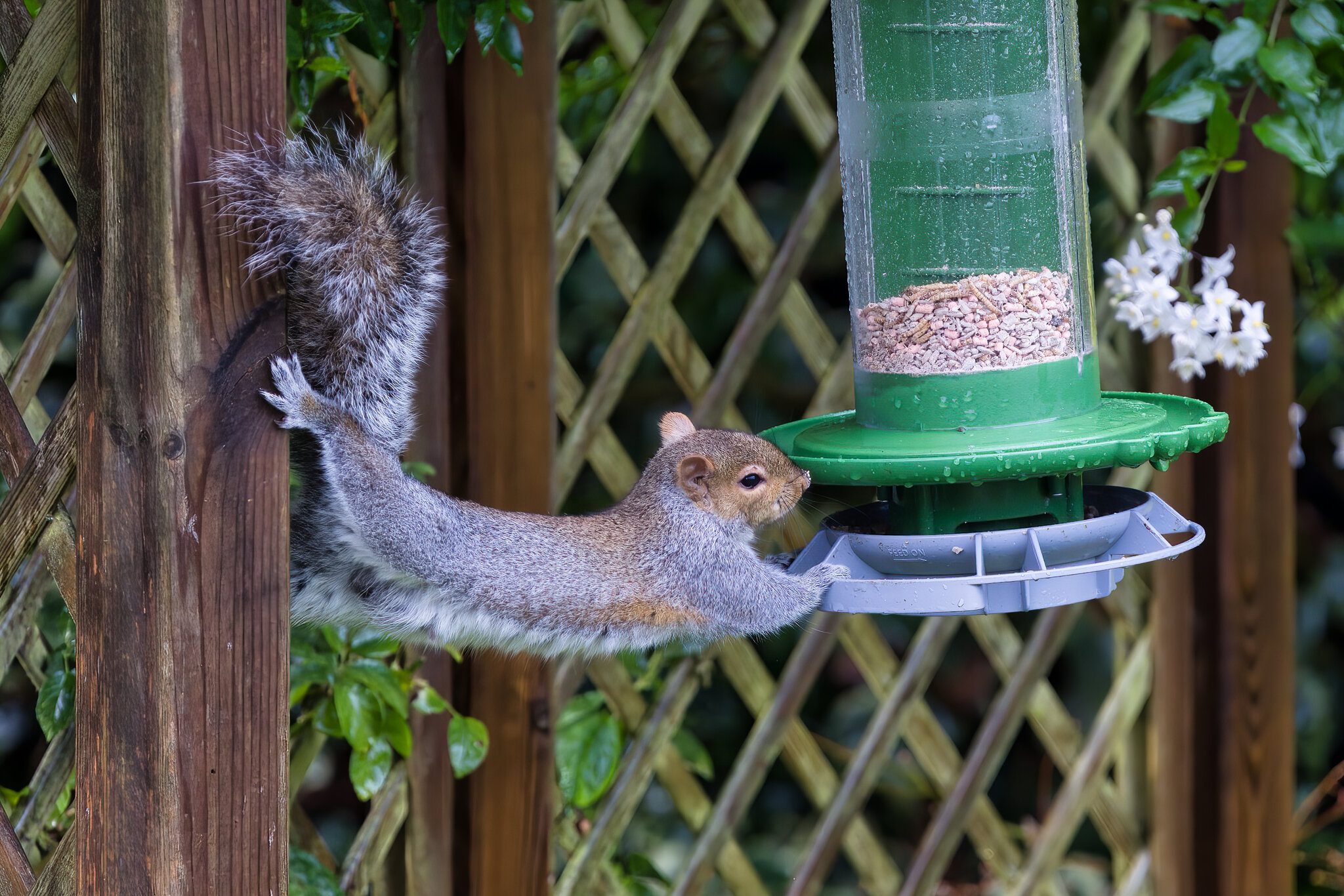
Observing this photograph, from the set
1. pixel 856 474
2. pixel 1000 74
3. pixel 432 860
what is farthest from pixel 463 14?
pixel 432 860

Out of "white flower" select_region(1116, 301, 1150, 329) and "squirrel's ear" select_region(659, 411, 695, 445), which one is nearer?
"white flower" select_region(1116, 301, 1150, 329)

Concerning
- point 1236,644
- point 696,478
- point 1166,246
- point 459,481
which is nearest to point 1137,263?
point 1166,246

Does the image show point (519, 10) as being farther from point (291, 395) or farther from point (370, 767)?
point (370, 767)

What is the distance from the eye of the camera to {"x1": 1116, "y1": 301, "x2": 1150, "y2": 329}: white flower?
1.45 metres

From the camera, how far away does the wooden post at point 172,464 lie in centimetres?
85

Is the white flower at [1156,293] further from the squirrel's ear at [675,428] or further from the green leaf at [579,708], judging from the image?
the green leaf at [579,708]

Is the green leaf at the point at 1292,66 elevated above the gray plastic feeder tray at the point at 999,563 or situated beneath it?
elevated above

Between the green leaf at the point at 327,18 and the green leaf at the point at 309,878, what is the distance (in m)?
0.83

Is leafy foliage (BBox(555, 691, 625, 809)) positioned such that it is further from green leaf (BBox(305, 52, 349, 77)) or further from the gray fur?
green leaf (BBox(305, 52, 349, 77))

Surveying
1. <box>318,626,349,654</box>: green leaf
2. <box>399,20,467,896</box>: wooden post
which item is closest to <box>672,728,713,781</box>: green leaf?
A: <box>399,20,467,896</box>: wooden post

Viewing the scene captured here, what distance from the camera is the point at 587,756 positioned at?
170 cm

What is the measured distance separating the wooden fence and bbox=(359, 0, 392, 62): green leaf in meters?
0.18

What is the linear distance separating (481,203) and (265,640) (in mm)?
795

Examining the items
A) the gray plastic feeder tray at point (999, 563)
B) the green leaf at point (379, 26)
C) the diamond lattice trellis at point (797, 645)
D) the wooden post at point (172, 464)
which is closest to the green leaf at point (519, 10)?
the green leaf at point (379, 26)
